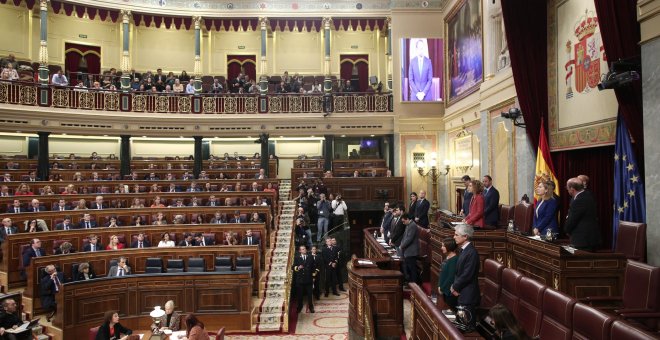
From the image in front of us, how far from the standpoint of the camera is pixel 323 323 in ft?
29.8

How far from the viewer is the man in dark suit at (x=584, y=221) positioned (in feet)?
17.7

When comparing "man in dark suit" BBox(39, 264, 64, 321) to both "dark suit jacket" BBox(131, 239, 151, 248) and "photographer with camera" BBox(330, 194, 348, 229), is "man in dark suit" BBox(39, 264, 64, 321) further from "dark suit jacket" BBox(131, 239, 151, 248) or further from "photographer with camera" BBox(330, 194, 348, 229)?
"photographer with camera" BBox(330, 194, 348, 229)

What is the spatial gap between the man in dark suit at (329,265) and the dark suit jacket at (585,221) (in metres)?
6.18

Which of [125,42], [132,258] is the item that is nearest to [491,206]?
[132,258]

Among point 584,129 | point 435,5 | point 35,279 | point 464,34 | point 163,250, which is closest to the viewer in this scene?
point 584,129

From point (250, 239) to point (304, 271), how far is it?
1286 millimetres

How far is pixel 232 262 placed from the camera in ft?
31.2

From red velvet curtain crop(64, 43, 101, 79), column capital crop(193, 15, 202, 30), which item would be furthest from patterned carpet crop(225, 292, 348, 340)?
red velvet curtain crop(64, 43, 101, 79)

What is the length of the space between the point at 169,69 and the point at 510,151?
15.2 metres

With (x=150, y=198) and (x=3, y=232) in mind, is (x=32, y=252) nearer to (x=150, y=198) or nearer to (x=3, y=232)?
(x=3, y=232)

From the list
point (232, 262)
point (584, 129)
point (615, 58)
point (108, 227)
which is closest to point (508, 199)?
point (584, 129)

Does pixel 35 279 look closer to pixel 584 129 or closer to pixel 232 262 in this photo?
pixel 232 262

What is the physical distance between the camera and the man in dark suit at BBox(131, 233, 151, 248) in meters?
9.85

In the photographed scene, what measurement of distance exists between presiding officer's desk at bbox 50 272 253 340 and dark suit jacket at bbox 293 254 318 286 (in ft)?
4.56
